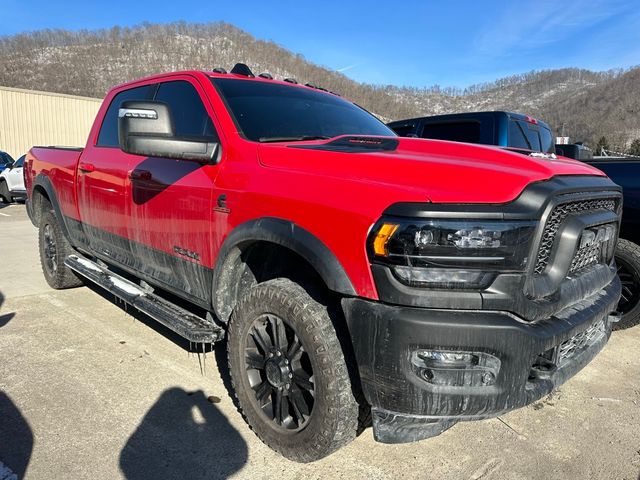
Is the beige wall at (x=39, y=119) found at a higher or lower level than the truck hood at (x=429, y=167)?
higher

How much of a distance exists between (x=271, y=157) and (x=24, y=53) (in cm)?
12172

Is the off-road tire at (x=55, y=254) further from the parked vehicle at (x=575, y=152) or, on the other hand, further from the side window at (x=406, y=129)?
the parked vehicle at (x=575, y=152)

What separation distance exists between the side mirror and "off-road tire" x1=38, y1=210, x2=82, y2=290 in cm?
282

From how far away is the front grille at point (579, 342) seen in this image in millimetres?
2242

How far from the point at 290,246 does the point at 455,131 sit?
4.92 meters

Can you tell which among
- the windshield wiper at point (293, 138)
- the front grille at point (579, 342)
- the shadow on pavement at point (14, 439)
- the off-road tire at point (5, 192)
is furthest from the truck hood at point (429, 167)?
the off-road tire at point (5, 192)

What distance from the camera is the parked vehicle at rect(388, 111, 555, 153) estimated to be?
5.95 meters

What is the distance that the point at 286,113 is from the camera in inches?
127

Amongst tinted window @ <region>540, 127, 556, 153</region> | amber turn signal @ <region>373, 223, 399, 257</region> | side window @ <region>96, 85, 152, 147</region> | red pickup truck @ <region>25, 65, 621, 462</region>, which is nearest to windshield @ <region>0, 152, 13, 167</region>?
side window @ <region>96, 85, 152, 147</region>

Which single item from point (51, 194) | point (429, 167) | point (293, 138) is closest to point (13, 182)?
point (51, 194)

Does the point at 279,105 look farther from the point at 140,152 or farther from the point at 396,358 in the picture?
the point at 396,358

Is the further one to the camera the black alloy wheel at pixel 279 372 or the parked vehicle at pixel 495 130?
the parked vehicle at pixel 495 130

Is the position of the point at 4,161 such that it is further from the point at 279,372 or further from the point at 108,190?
the point at 279,372

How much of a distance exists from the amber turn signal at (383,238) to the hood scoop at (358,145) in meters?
0.62
